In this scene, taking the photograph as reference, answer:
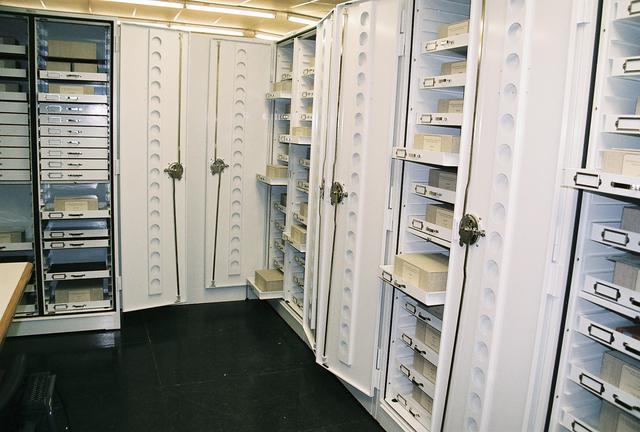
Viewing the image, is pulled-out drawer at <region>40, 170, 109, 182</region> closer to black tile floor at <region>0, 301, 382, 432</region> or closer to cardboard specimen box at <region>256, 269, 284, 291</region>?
black tile floor at <region>0, 301, 382, 432</region>

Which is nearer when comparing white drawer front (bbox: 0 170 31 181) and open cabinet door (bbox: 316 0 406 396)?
open cabinet door (bbox: 316 0 406 396)

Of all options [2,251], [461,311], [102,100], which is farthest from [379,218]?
[2,251]

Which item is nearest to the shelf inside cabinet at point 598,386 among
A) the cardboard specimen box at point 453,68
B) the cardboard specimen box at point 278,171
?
the cardboard specimen box at point 453,68

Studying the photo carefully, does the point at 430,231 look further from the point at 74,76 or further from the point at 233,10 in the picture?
the point at 233,10

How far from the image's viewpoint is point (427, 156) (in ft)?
7.55

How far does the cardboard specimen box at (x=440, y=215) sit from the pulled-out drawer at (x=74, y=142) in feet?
8.56

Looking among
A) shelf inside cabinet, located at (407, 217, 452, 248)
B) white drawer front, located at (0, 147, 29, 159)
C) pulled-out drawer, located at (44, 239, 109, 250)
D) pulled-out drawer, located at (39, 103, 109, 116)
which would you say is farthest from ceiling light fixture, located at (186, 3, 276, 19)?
shelf inside cabinet, located at (407, 217, 452, 248)

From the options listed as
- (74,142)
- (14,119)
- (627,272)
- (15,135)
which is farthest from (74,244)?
(627,272)

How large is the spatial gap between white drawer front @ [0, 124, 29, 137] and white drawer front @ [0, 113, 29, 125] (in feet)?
0.10

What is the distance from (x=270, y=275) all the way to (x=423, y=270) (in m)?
2.32

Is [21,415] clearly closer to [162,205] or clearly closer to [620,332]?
[620,332]

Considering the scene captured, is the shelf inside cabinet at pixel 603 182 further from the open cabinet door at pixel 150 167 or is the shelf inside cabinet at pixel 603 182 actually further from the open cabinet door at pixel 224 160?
the open cabinet door at pixel 224 160

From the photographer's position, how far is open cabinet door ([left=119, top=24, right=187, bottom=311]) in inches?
152

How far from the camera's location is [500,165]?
75.4 inches
